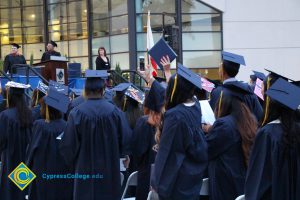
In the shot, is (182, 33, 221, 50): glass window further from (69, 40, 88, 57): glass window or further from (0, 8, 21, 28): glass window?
(0, 8, 21, 28): glass window

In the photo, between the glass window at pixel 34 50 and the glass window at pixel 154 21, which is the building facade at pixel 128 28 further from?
the glass window at pixel 34 50

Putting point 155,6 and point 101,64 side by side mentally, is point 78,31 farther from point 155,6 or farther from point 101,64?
point 101,64

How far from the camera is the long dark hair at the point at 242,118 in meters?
5.05

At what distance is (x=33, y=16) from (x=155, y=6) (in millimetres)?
7729

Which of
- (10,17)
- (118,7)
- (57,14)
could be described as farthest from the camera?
(10,17)

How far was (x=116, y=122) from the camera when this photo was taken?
6.15 meters

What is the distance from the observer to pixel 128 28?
23141 mm

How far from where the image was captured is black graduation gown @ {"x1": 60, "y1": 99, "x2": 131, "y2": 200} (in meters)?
5.95

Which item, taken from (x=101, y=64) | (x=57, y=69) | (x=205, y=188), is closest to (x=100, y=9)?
(x=101, y=64)

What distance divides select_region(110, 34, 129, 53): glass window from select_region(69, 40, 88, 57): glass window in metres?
1.98

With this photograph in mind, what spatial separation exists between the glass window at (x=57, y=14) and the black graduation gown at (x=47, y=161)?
20.4 metres

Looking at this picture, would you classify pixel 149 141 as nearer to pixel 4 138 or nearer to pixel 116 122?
pixel 116 122

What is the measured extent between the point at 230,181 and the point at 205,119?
80 cm

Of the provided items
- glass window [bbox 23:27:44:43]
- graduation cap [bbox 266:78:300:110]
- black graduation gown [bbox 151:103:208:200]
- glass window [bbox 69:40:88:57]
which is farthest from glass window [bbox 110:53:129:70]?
graduation cap [bbox 266:78:300:110]
